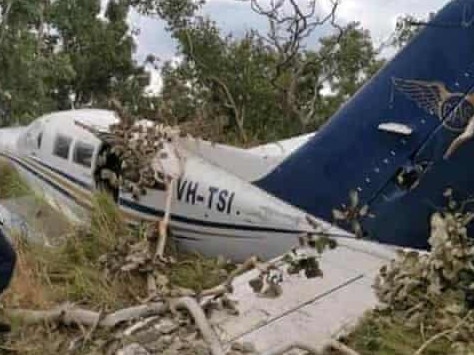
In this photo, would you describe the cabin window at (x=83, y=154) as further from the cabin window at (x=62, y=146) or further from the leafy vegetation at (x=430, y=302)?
the leafy vegetation at (x=430, y=302)

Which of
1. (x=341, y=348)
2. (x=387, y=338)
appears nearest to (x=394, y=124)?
(x=387, y=338)

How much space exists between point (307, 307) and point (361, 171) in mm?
1680

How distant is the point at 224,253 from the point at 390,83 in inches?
70.6

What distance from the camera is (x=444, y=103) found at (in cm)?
595

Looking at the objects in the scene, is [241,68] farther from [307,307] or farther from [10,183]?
[307,307]

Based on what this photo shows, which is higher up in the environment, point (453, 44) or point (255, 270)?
point (453, 44)

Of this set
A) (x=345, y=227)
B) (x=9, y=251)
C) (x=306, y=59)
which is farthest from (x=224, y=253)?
(x=306, y=59)

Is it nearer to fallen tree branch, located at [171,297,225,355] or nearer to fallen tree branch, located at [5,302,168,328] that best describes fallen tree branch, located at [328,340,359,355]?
fallen tree branch, located at [171,297,225,355]

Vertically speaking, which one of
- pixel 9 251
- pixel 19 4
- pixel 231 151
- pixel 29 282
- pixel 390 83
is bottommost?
pixel 29 282

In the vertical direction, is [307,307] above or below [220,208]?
below

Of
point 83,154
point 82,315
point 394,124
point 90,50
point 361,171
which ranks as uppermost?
point 90,50

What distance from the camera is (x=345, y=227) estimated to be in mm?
5961

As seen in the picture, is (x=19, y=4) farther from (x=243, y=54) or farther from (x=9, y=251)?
(x=9, y=251)

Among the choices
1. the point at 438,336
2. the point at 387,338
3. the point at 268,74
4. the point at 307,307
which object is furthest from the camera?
the point at 268,74
